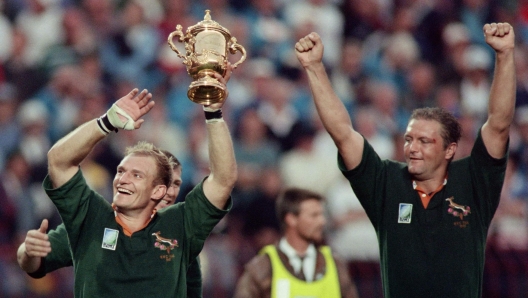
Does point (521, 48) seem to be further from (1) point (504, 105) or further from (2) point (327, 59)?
(1) point (504, 105)

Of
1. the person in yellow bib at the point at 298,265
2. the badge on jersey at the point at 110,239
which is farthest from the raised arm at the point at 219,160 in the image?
the person in yellow bib at the point at 298,265

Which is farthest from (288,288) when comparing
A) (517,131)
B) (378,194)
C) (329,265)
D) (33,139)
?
(517,131)

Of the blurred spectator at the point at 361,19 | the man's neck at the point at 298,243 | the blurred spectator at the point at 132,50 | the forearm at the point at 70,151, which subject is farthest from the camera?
the blurred spectator at the point at 361,19

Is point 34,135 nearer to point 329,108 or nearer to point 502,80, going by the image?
point 329,108

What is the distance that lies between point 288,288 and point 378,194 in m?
1.89

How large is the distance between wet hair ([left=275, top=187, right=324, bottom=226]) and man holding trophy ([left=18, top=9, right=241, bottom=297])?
2.45m

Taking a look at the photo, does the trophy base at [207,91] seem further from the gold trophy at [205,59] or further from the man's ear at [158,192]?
the man's ear at [158,192]

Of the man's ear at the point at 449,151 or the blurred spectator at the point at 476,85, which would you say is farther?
the blurred spectator at the point at 476,85

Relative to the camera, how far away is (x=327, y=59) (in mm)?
11742

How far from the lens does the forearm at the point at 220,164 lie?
5.02m

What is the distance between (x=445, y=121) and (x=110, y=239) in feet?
6.85

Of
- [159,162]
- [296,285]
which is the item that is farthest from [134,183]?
[296,285]

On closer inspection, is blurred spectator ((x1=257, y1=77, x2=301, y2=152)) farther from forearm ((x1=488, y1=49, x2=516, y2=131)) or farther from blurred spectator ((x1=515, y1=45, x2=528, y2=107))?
forearm ((x1=488, y1=49, x2=516, y2=131))

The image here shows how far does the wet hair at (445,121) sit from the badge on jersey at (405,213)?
1.43 ft
